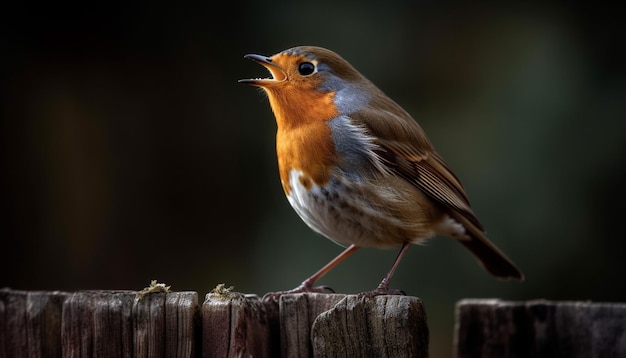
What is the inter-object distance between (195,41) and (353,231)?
8.72 ft

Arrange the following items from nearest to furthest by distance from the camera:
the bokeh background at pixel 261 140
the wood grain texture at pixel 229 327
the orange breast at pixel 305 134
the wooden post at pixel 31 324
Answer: the wood grain texture at pixel 229 327, the wooden post at pixel 31 324, the orange breast at pixel 305 134, the bokeh background at pixel 261 140

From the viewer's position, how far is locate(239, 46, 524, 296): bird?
Result: 3.41 m

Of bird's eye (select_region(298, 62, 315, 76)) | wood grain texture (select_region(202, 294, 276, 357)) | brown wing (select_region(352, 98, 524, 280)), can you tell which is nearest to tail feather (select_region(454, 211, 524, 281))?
brown wing (select_region(352, 98, 524, 280))

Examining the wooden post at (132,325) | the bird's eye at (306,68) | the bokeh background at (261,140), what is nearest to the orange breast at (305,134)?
the bird's eye at (306,68)

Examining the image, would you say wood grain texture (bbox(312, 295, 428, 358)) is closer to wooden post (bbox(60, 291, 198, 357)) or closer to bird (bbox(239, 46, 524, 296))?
wooden post (bbox(60, 291, 198, 357))

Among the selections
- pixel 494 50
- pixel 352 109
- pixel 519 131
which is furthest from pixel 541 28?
pixel 352 109

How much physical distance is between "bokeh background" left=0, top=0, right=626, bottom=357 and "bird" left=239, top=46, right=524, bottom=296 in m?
1.06

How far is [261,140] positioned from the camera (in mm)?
5402

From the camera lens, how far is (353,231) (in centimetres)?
349

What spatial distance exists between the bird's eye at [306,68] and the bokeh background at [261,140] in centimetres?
150

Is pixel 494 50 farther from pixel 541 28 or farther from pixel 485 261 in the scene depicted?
pixel 485 261

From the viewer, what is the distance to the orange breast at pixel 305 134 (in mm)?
3404

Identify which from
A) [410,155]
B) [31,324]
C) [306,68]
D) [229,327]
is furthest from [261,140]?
[229,327]

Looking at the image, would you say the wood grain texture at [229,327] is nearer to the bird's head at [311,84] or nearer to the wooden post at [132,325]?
the wooden post at [132,325]
